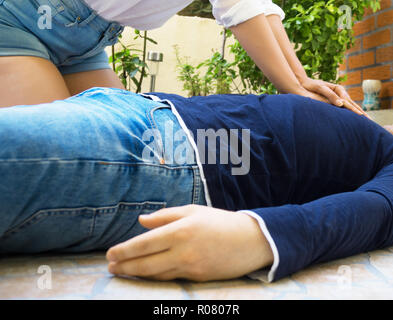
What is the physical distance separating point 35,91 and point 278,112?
65cm

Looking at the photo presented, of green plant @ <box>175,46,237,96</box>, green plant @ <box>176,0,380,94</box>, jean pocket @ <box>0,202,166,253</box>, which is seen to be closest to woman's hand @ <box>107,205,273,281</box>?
jean pocket @ <box>0,202,166,253</box>

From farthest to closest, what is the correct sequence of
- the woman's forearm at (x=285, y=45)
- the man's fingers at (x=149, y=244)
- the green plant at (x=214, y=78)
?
1. the green plant at (x=214, y=78)
2. the woman's forearm at (x=285, y=45)
3. the man's fingers at (x=149, y=244)

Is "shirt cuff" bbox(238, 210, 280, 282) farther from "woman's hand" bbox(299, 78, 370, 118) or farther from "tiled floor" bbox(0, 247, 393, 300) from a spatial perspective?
"woman's hand" bbox(299, 78, 370, 118)

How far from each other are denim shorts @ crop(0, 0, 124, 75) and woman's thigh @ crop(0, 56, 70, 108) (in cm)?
3

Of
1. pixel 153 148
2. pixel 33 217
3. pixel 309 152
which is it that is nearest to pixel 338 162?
pixel 309 152

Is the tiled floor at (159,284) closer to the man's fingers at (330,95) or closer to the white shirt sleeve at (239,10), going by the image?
the man's fingers at (330,95)

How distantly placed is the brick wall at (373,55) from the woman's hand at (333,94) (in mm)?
2357

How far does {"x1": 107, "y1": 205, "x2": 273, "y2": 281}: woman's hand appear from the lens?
23.4 inches

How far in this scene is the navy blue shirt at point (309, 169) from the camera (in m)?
0.71

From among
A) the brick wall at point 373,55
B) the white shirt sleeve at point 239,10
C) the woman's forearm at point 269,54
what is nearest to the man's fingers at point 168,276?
the woman's forearm at point 269,54

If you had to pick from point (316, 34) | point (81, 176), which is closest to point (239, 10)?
point (81, 176)

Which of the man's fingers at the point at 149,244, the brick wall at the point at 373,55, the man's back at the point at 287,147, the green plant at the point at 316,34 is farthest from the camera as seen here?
the brick wall at the point at 373,55
